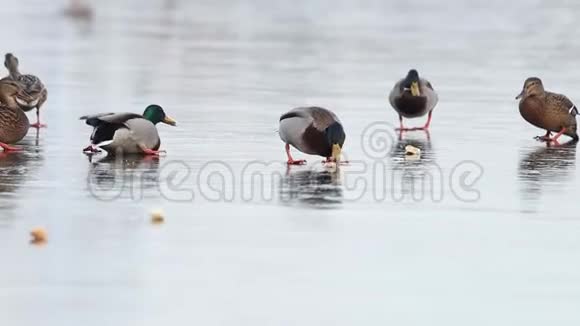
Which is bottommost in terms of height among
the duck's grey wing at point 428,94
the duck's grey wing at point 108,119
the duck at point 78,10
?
the duck's grey wing at point 108,119

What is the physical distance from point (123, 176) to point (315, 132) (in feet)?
6.03

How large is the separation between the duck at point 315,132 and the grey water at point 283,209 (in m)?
0.20

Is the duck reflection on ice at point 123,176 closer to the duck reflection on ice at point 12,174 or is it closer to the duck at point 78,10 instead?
the duck reflection on ice at point 12,174

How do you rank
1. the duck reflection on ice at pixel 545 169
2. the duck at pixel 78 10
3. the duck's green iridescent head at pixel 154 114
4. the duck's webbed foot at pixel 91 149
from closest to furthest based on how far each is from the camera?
the duck reflection on ice at pixel 545 169
the duck's webbed foot at pixel 91 149
the duck's green iridescent head at pixel 154 114
the duck at pixel 78 10

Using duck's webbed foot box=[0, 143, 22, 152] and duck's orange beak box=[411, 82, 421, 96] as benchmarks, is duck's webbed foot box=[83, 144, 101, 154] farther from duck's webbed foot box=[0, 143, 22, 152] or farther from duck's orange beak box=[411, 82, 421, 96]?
duck's orange beak box=[411, 82, 421, 96]

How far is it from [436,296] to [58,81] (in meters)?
14.7

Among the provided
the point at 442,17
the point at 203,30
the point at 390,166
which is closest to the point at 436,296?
the point at 390,166

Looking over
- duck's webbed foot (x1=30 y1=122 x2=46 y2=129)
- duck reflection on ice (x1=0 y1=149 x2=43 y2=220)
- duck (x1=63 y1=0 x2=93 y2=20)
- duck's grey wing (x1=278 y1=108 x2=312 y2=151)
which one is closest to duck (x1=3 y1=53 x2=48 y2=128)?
duck's webbed foot (x1=30 y1=122 x2=46 y2=129)

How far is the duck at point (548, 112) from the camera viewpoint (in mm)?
17734

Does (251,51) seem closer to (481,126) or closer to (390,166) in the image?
(481,126)

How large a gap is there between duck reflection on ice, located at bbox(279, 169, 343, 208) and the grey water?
0.04 metres

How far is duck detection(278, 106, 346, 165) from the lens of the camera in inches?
573

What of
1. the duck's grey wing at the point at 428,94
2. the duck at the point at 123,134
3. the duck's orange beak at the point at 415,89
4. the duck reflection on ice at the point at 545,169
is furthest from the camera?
the duck's grey wing at the point at 428,94

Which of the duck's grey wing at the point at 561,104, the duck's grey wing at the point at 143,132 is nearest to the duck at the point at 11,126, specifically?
the duck's grey wing at the point at 143,132
